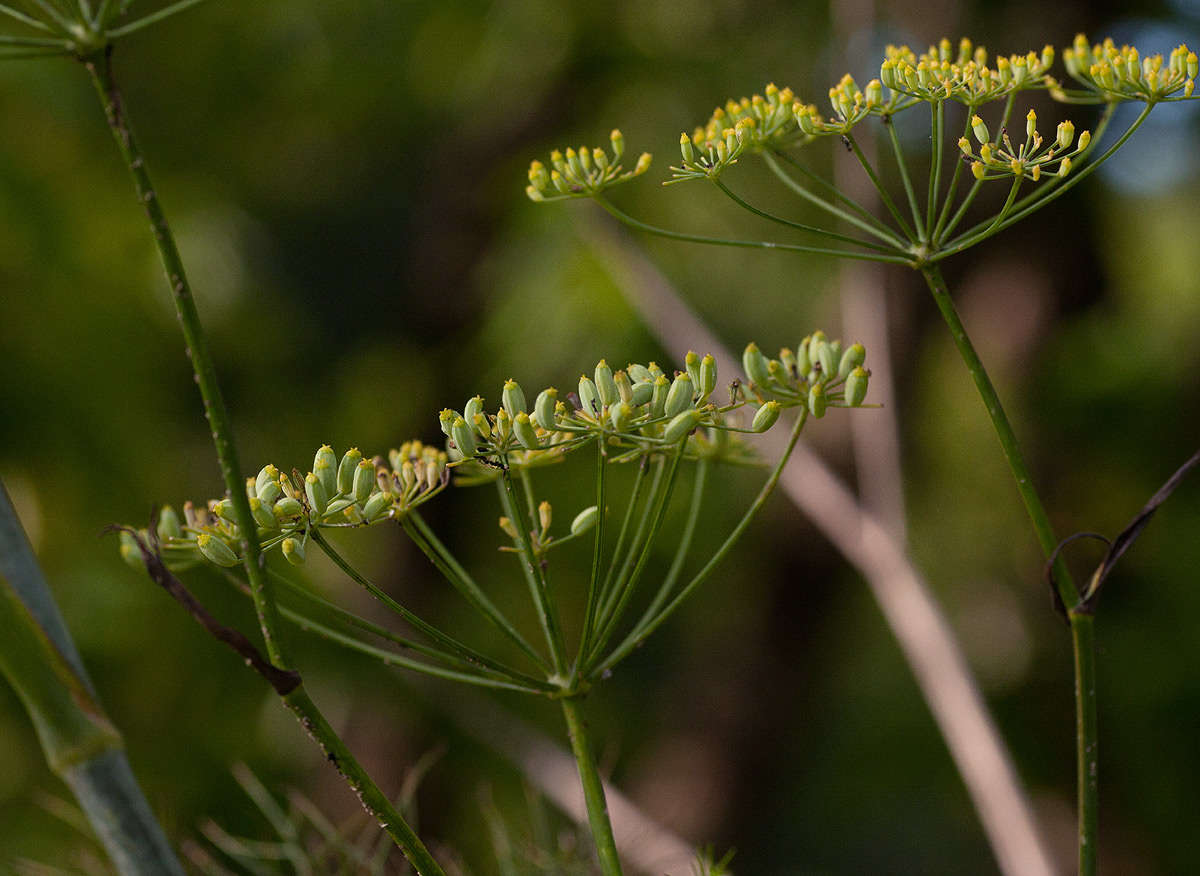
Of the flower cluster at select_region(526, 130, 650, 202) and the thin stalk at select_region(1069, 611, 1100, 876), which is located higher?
the flower cluster at select_region(526, 130, 650, 202)

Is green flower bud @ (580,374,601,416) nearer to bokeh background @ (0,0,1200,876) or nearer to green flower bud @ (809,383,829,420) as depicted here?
green flower bud @ (809,383,829,420)

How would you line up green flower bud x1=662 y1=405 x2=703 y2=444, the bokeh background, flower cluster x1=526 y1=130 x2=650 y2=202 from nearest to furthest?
green flower bud x1=662 y1=405 x2=703 y2=444 → flower cluster x1=526 y1=130 x2=650 y2=202 → the bokeh background

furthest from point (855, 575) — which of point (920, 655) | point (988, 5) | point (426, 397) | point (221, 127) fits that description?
point (221, 127)

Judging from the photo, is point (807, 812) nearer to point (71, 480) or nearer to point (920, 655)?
point (71, 480)

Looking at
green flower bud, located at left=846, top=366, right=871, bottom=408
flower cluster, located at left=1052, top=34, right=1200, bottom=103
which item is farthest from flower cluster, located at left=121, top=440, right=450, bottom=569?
flower cluster, located at left=1052, top=34, right=1200, bottom=103

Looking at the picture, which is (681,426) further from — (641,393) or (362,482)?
(362,482)

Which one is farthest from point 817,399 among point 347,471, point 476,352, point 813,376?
point 476,352
